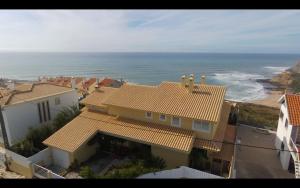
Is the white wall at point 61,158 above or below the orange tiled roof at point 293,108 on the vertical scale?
below

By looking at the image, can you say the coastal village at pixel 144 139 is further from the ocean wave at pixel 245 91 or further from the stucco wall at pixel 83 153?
the ocean wave at pixel 245 91

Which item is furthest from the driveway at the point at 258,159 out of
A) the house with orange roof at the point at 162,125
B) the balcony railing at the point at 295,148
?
the balcony railing at the point at 295,148

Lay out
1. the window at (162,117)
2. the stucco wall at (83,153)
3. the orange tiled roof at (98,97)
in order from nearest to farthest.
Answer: the stucco wall at (83,153) < the window at (162,117) < the orange tiled roof at (98,97)

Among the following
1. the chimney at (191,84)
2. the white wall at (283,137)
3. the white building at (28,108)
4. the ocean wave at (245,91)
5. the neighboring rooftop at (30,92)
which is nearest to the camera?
the white wall at (283,137)

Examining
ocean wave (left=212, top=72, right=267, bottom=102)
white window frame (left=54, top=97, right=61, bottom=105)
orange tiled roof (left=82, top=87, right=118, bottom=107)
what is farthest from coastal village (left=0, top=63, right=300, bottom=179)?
ocean wave (left=212, top=72, right=267, bottom=102)

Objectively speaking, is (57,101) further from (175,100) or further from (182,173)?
(182,173)

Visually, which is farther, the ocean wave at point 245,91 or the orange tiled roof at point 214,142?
the ocean wave at point 245,91
